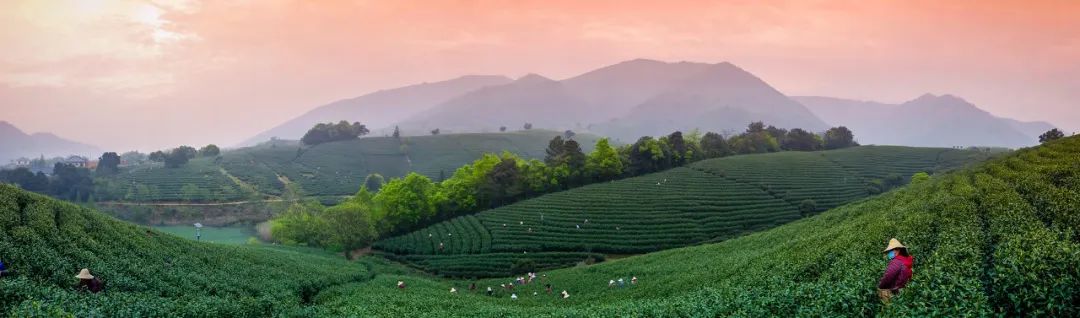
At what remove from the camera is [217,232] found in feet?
267

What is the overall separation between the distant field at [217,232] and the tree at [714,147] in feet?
238

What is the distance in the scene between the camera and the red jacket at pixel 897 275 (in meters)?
9.99

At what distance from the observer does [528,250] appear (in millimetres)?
46062

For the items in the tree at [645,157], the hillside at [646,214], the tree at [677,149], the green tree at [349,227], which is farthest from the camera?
the tree at [677,149]

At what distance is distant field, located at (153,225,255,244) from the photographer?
245 ft

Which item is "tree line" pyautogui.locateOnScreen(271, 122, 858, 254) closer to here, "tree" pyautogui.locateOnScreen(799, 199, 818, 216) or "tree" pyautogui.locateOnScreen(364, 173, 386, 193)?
"tree" pyautogui.locateOnScreen(799, 199, 818, 216)

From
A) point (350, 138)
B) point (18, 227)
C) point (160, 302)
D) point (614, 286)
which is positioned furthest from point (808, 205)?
point (350, 138)

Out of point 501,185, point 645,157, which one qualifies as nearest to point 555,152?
point 645,157

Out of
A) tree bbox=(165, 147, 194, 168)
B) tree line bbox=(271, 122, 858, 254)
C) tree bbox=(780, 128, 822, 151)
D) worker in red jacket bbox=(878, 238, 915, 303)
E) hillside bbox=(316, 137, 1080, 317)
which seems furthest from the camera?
tree bbox=(165, 147, 194, 168)

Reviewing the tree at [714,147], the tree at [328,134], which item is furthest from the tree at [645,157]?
the tree at [328,134]

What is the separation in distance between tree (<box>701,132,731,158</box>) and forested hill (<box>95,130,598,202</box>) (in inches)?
1896

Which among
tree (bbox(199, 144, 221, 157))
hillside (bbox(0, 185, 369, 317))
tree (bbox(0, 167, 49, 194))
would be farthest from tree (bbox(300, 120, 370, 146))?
hillside (bbox(0, 185, 369, 317))

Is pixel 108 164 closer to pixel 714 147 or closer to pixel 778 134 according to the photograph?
pixel 714 147

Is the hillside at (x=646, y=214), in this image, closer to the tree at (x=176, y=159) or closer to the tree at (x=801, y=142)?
the tree at (x=801, y=142)
